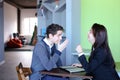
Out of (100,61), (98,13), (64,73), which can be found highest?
(98,13)

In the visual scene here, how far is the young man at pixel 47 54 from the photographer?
8.24ft

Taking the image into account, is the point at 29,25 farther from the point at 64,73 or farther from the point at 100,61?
the point at 100,61

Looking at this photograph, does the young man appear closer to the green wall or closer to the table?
the table

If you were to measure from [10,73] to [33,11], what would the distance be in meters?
11.1

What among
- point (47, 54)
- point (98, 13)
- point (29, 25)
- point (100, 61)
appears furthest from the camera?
point (29, 25)

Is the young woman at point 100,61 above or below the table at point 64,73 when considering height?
above

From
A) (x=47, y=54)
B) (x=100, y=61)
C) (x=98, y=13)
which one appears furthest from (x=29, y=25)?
(x=100, y=61)

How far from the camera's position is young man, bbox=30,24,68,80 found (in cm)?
251

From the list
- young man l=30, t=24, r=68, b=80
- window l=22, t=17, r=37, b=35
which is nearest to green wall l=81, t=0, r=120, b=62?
young man l=30, t=24, r=68, b=80

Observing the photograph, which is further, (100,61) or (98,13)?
(98,13)

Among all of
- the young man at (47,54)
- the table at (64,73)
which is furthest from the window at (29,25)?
the table at (64,73)

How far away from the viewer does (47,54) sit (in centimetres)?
259

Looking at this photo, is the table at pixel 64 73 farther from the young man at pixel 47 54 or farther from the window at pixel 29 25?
the window at pixel 29 25

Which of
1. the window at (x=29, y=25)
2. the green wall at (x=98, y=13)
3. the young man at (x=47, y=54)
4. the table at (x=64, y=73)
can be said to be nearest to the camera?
the table at (x=64, y=73)
